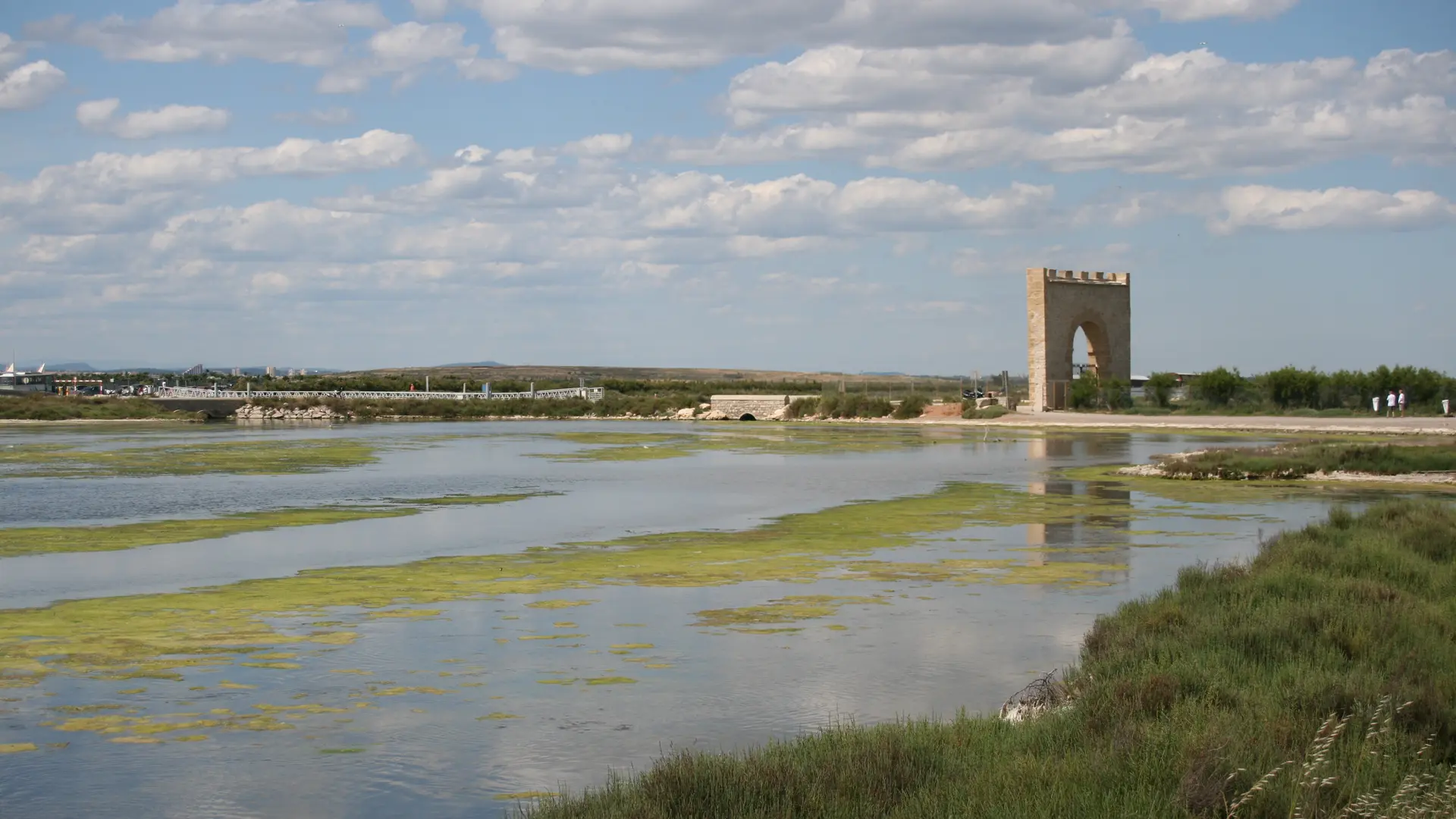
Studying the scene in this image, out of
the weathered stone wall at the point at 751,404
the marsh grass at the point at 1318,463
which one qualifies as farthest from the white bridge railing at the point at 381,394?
the marsh grass at the point at 1318,463

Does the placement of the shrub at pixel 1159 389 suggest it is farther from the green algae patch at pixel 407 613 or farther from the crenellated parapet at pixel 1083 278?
the green algae patch at pixel 407 613

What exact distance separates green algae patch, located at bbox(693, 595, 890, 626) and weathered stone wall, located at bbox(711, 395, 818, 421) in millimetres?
53603

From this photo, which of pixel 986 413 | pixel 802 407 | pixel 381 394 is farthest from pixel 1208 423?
pixel 381 394

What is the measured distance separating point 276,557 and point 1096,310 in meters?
40.1

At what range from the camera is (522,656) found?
9.79 m

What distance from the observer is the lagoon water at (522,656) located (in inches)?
278

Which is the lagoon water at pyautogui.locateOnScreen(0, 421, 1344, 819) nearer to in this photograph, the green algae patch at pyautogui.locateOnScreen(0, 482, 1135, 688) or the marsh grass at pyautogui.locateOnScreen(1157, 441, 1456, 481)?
the green algae patch at pyautogui.locateOnScreen(0, 482, 1135, 688)

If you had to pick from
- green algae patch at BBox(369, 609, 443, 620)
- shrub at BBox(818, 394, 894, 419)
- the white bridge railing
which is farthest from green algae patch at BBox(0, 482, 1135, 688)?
the white bridge railing

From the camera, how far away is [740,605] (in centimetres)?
1190

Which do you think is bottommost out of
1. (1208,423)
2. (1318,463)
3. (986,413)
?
(1318,463)

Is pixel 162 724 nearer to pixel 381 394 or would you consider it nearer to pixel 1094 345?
pixel 1094 345

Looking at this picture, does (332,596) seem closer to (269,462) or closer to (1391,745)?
(1391,745)

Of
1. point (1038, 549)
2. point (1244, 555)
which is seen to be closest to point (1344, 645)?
point (1244, 555)

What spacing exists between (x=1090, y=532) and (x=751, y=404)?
164 ft
